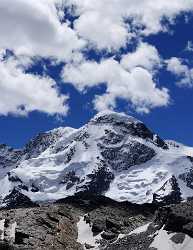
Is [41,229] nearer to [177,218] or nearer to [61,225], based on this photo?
[61,225]

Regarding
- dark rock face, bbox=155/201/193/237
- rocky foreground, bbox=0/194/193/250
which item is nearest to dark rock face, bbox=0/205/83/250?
rocky foreground, bbox=0/194/193/250

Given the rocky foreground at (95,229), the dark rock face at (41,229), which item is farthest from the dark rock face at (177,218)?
the dark rock face at (41,229)

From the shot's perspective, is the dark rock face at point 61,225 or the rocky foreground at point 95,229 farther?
the dark rock face at point 61,225

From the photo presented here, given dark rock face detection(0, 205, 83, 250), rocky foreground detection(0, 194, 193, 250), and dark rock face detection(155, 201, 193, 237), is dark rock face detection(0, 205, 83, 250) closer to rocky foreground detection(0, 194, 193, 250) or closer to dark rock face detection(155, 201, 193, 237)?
rocky foreground detection(0, 194, 193, 250)

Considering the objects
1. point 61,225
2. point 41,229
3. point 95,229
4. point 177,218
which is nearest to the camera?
point 177,218

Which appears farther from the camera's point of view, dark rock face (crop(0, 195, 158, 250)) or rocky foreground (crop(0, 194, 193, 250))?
dark rock face (crop(0, 195, 158, 250))

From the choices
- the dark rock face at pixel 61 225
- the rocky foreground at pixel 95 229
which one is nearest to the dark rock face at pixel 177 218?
the rocky foreground at pixel 95 229

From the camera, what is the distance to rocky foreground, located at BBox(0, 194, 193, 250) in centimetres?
11881

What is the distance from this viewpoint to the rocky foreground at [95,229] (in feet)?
390

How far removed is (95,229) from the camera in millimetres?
137375

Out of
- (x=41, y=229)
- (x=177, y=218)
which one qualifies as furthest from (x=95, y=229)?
(x=177, y=218)

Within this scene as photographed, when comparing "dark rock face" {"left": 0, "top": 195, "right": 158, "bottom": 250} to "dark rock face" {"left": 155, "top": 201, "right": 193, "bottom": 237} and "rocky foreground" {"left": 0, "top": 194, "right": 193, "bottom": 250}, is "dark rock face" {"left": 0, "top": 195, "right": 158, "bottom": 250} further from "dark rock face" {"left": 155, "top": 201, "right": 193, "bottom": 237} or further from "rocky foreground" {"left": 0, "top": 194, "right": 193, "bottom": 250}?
"dark rock face" {"left": 155, "top": 201, "right": 193, "bottom": 237}

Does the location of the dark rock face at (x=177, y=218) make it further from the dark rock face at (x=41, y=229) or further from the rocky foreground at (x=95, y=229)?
the dark rock face at (x=41, y=229)

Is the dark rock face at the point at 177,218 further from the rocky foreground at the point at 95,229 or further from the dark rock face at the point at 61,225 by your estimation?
the dark rock face at the point at 61,225
